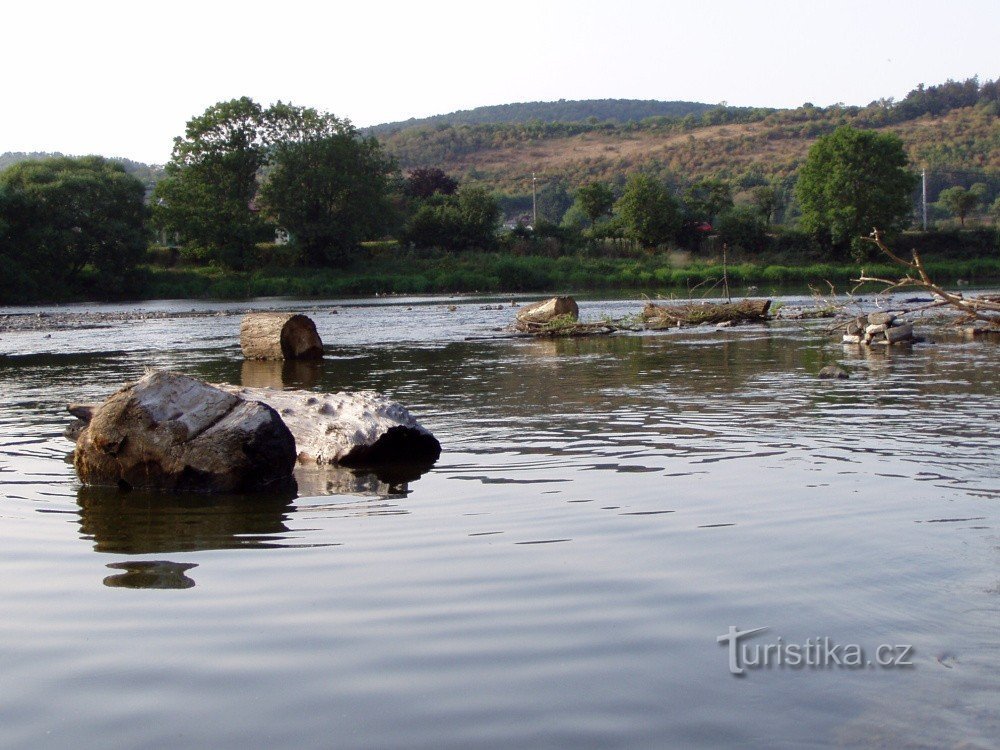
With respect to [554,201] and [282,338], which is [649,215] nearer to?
[282,338]

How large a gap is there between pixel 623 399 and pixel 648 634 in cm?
917

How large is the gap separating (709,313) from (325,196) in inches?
2368

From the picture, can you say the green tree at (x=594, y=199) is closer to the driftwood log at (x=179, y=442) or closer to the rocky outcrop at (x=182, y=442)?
the driftwood log at (x=179, y=442)

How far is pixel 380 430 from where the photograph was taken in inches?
377

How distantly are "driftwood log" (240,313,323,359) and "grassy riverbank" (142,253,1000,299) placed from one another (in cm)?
4492

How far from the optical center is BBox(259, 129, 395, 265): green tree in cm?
8419

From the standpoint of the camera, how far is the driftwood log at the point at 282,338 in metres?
22.9

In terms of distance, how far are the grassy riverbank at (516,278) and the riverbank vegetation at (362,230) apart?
0.15m

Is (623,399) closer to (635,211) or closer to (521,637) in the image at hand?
(521,637)

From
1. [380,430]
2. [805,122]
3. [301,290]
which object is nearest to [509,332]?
[380,430]

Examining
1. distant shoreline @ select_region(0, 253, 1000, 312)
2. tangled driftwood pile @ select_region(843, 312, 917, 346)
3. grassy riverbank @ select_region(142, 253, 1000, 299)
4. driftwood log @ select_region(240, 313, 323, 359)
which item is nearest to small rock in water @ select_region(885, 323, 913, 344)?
tangled driftwood pile @ select_region(843, 312, 917, 346)

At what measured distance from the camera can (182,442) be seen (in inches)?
340

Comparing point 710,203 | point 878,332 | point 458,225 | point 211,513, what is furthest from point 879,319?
point 710,203

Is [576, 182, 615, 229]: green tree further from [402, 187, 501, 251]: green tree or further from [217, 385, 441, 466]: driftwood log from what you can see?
[217, 385, 441, 466]: driftwood log
